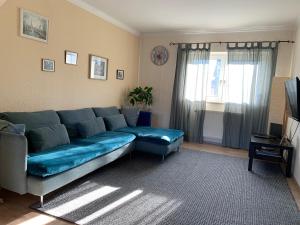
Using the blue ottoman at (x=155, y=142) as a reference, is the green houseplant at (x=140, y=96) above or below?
above

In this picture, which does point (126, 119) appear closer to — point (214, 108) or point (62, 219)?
point (214, 108)

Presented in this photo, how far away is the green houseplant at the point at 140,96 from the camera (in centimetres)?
563

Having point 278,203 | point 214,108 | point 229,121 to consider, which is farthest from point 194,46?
point 278,203

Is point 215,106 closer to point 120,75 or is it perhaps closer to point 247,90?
point 247,90

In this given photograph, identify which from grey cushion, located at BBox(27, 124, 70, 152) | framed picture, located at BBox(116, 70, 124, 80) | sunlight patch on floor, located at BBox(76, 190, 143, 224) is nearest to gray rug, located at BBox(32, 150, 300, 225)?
sunlight patch on floor, located at BBox(76, 190, 143, 224)

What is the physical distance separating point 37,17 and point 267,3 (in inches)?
130

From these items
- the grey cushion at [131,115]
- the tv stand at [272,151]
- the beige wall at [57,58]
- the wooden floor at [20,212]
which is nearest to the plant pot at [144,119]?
the grey cushion at [131,115]

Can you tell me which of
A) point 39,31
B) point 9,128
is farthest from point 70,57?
point 9,128

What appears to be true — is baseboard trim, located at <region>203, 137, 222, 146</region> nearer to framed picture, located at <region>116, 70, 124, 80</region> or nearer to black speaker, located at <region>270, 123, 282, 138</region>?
black speaker, located at <region>270, 123, 282, 138</region>

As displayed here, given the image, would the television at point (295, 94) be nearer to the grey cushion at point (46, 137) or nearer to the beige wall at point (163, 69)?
the beige wall at point (163, 69)

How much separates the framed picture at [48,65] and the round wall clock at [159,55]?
286cm

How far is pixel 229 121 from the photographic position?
5.20 metres

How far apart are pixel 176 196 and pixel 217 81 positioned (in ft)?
11.1

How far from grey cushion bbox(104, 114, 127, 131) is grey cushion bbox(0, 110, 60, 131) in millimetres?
1028
